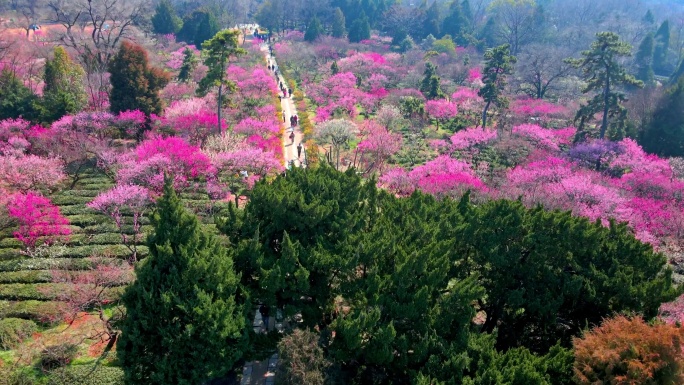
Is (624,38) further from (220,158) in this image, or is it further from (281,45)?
(220,158)

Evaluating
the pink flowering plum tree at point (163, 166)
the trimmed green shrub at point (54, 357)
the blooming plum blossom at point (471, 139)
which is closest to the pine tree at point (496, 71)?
the blooming plum blossom at point (471, 139)

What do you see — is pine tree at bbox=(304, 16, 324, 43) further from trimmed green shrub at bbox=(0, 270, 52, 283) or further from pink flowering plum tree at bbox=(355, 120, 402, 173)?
trimmed green shrub at bbox=(0, 270, 52, 283)

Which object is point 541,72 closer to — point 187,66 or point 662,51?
point 662,51

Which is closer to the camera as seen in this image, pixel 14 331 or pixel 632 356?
pixel 632 356

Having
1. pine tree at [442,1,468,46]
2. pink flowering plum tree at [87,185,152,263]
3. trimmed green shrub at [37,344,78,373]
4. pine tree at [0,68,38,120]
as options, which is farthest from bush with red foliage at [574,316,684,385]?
pine tree at [442,1,468,46]

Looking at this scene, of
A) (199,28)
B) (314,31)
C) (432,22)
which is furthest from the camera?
(432,22)

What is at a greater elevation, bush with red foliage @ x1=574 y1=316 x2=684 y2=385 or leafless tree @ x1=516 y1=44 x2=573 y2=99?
leafless tree @ x1=516 y1=44 x2=573 y2=99

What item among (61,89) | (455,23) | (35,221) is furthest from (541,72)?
(35,221)
